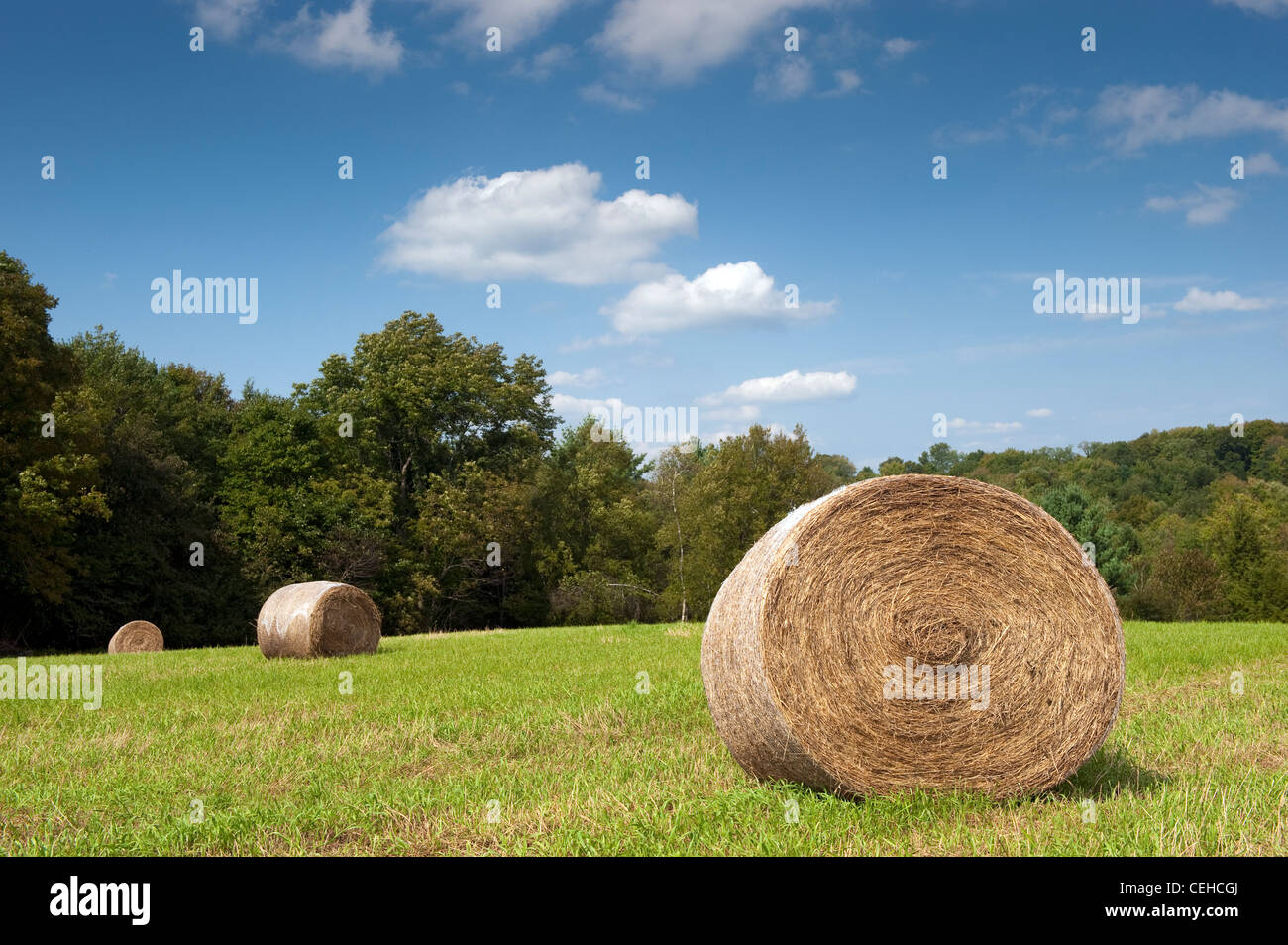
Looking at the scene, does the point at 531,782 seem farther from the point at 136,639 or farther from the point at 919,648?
the point at 136,639

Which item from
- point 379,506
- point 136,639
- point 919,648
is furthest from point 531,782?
point 379,506

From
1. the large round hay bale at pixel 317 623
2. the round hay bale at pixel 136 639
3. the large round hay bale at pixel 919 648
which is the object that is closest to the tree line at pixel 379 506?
the round hay bale at pixel 136 639

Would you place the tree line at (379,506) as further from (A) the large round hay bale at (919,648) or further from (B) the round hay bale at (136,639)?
(A) the large round hay bale at (919,648)

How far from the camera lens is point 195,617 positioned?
3556 cm

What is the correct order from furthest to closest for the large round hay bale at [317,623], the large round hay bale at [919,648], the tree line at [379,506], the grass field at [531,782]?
1. the tree line at [379,506]
2. the large round hay bale at [317,623]
3. the large round hay bale at [919,648]
4. the grass field at [531,782]

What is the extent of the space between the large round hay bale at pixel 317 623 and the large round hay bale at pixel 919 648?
40.3 ft

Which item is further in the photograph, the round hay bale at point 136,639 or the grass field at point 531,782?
the round hay bale at point 136,639

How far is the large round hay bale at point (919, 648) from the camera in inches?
244

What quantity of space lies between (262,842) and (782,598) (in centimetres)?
353

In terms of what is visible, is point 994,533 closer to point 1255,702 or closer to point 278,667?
point 1255,702

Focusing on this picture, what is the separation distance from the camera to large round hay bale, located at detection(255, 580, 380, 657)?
17.1m

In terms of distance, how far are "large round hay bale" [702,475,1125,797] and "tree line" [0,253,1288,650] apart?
2521 centimetres

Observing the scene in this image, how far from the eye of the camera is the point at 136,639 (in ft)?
78.6

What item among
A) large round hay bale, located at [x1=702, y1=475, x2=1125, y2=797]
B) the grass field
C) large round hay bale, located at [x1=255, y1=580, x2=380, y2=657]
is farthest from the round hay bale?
large round hay bale, located at [x1=702, y1=475, x2=1125, y2=797]
